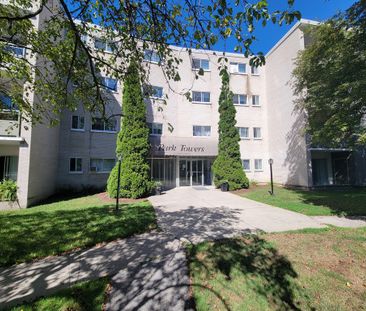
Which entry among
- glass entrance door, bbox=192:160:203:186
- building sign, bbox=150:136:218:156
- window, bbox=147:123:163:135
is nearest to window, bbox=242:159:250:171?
building sign, bbox=150:136:218:156

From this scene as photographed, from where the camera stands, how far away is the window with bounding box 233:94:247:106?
863 inches

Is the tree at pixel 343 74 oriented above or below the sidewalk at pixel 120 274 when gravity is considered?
above

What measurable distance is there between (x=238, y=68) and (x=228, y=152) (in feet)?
34.8

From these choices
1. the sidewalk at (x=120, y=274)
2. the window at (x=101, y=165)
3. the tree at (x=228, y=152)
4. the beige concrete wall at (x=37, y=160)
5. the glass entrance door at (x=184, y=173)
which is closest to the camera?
the sidewalk at (x=120, y=274)

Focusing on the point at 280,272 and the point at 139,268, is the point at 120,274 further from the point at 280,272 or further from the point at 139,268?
the point at 280,272

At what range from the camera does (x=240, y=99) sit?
22078mm

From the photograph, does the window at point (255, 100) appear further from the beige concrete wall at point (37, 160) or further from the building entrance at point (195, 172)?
the beige concrete wall at point (37, 160)

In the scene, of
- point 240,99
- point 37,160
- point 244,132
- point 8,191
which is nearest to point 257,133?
point 244,132

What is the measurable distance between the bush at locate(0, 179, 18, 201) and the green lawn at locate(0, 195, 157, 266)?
2.51 m

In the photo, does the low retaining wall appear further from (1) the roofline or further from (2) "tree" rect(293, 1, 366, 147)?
(1) the roofline

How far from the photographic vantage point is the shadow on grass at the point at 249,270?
3.53 meters

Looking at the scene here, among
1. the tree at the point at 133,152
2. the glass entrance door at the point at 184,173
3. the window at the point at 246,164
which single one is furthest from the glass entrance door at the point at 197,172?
the tree at the point at 133,152

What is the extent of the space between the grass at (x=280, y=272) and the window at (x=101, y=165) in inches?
550

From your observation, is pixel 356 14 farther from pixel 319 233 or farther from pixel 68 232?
pixel 68 232
